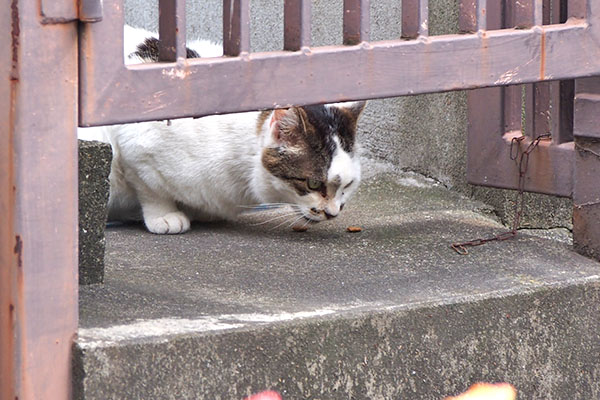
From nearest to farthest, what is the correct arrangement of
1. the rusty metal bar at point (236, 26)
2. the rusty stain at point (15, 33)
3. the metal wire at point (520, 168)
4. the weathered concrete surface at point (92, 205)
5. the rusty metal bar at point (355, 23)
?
the rusty stain at point (15, 33)
the rusty metal bar at point (236, 26)
the rusty metal bar at point (355, 23)
the weathered concrete surface at point (92, 205)
the metal wire at point (520, 168)

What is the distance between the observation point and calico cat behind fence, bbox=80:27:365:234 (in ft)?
10.8

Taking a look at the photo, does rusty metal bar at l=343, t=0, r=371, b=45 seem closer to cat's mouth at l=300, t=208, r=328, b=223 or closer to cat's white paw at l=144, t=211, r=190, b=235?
cat's mouth at l=300, t=208, r=328, b=223

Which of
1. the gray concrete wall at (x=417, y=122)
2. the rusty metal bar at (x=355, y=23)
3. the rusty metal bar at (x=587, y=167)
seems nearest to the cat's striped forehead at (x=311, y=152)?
the gray concrete wall at (x=417, y=122)

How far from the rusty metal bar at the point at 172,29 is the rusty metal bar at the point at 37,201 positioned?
0.65 ft

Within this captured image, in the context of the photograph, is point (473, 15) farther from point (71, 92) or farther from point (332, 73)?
point (71, 92)

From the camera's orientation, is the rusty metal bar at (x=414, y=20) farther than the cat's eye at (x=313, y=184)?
No

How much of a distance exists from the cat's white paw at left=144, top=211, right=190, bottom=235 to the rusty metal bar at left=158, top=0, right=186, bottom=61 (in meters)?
1.36

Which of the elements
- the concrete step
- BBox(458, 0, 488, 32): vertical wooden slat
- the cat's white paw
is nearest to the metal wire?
the concrete step

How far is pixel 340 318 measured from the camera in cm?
220

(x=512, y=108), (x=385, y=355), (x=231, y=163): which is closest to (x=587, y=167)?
(x=512, y=108)

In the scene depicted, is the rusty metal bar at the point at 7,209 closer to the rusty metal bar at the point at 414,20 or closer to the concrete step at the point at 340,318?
the concrete step at the point at 340,318

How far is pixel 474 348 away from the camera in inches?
94.0

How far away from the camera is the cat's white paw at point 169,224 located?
3.32 metres

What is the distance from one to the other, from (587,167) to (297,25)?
42.4 inches
